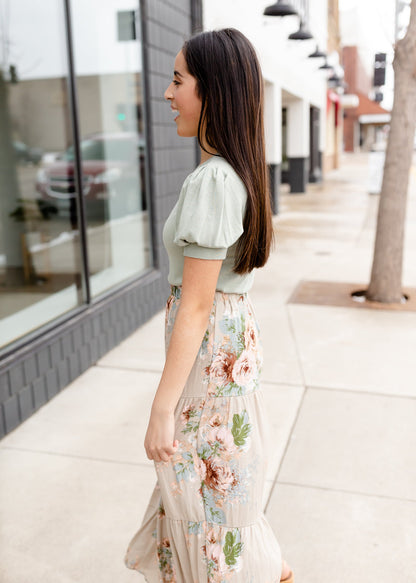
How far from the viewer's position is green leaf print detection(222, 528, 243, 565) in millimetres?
1788

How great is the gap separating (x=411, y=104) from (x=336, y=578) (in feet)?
16.8

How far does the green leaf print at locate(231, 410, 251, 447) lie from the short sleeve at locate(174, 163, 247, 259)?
501mm

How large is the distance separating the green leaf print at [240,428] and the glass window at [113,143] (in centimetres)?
358

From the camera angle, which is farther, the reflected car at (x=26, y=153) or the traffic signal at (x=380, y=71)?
the traffic signal at (x=380, y=71)

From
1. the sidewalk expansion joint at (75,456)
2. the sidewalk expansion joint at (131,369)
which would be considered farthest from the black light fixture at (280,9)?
the sidewalk expansion joint at (75,456)

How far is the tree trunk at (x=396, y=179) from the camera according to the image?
20.4 feet

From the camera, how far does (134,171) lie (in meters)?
6.02

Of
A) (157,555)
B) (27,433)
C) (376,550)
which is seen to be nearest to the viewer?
(157,555)

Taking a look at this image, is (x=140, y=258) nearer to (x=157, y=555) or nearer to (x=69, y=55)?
(x=69, y=55)

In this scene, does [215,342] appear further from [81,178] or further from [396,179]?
[396,179]

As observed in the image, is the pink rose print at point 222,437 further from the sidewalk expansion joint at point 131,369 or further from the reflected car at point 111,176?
the reflected car at point 111,176

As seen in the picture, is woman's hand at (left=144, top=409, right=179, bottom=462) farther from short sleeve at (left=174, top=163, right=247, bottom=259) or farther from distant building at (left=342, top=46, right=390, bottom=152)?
distant building at (left=342, top=46, right=390, bottom=152)

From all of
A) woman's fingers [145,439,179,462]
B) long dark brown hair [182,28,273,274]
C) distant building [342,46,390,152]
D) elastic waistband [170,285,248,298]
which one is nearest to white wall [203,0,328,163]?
long dark brown hair [182,28,273,274]

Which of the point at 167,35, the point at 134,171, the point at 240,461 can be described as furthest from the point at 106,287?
the point at 240,461
